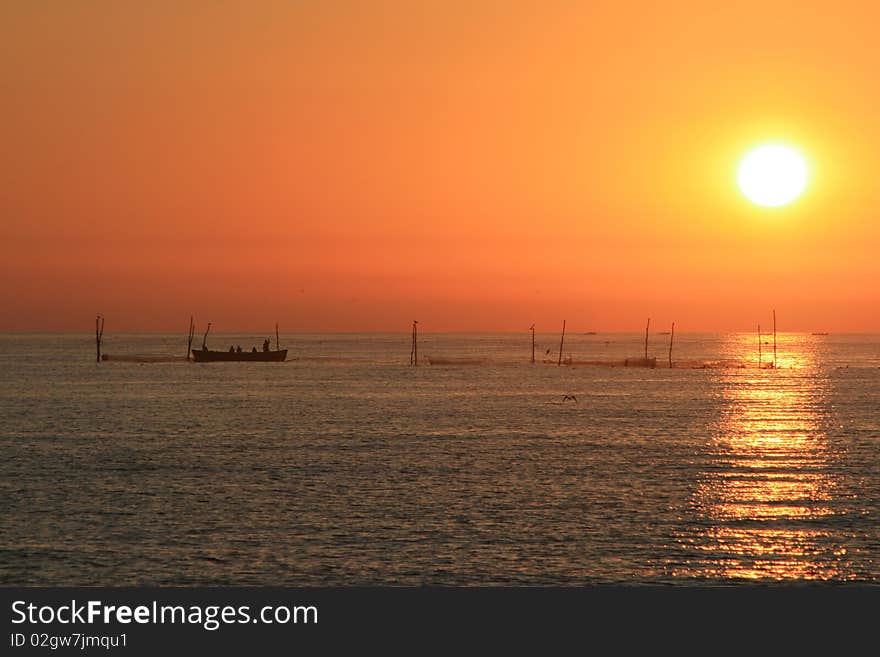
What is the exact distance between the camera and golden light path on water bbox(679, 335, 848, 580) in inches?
1437

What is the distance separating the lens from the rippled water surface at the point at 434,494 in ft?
119

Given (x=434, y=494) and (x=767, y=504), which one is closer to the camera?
(x=767, y=504)

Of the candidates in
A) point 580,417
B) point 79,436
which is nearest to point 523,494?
point 79,436

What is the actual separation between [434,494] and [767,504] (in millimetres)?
14705

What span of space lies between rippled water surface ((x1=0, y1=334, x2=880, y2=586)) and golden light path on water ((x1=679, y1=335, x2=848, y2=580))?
15cm

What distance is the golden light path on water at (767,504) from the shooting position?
36500 millimetres

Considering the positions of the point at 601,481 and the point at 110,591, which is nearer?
the point at 110,591

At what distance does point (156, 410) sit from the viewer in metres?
104

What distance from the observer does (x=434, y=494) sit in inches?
1997

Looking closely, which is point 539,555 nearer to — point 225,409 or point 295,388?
point 225,409

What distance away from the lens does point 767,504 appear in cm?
4850

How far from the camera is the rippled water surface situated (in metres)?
36.2

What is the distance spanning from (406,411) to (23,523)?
62.7m

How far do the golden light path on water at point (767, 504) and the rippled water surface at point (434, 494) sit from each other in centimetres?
15
